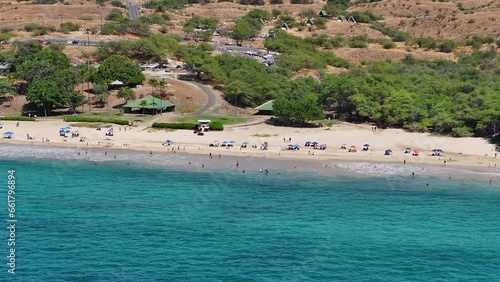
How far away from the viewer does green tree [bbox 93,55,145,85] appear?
107 m

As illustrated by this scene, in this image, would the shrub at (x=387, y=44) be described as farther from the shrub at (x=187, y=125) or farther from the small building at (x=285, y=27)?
the shrub at (x=187, y=125)

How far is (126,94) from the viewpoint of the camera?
332 ft

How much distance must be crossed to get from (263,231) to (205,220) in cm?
525

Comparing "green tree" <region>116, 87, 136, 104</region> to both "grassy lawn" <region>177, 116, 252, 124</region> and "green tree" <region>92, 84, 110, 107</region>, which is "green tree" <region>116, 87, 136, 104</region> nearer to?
"green tree" <region>92, 84, 110, 107</region>

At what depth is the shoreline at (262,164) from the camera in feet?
243

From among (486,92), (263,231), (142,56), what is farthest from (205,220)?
(142,56)

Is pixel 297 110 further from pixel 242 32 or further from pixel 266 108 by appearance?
pixel 242 32

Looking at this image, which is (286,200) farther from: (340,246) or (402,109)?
(402,109)

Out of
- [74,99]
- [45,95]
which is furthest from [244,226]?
[74,99]

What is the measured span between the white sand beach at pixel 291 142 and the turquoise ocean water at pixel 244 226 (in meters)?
7.98

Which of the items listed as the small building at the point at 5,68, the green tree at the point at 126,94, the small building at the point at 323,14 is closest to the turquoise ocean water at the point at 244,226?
the green tree at the point at 126,94

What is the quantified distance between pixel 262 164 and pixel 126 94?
31.5 meters

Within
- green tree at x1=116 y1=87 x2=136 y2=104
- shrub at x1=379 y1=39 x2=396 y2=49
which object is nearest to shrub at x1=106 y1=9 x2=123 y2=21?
shrub at x1=379 y1=39 x2=396 y2=49

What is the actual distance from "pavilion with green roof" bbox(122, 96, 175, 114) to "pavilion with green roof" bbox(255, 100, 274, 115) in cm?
1195
